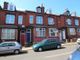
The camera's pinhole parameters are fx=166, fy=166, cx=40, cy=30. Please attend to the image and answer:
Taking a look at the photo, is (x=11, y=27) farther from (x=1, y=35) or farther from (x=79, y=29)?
(x=79, y=29)

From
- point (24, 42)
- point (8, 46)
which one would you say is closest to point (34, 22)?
point (24, 42)

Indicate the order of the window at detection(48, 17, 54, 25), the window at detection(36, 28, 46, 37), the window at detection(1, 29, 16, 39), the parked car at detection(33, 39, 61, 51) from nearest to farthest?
1. the parked car at detection(33, 39, 61, 51)
2. the window at detection(1, 29, 16, 39)
3. the window at detection(36, 28, 46, 37)
4. the window at detection(48, 17, 54, 25)

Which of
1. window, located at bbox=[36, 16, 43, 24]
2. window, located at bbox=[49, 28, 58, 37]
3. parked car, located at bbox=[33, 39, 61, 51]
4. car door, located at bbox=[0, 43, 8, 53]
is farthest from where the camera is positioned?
window, located at bbox=[49, 28, 58, 37]

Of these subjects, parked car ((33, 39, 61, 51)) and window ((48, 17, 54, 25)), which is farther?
window ((48, 17, 54, 25))

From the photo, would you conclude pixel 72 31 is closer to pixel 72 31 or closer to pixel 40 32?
pixel 72 31

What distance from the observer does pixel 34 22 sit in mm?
33875

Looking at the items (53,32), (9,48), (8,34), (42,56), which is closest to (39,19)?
(53,32)

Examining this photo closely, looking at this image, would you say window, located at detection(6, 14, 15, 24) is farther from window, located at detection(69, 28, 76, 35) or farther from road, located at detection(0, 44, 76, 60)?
window, located at detection(69, 28, 76, 35)

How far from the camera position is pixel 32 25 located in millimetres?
33438

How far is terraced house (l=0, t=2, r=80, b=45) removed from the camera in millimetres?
31047

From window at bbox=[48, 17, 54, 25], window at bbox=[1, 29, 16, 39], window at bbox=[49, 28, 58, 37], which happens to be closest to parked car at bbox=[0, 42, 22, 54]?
window at bbox=[1, 29, 16, 39]

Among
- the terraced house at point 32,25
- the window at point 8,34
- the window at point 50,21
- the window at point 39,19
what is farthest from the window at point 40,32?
the window at point 8,34

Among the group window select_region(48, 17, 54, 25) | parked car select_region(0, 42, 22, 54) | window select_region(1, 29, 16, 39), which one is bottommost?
parked car select_region(0, 42, 22, 54)

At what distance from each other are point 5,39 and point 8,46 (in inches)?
405
